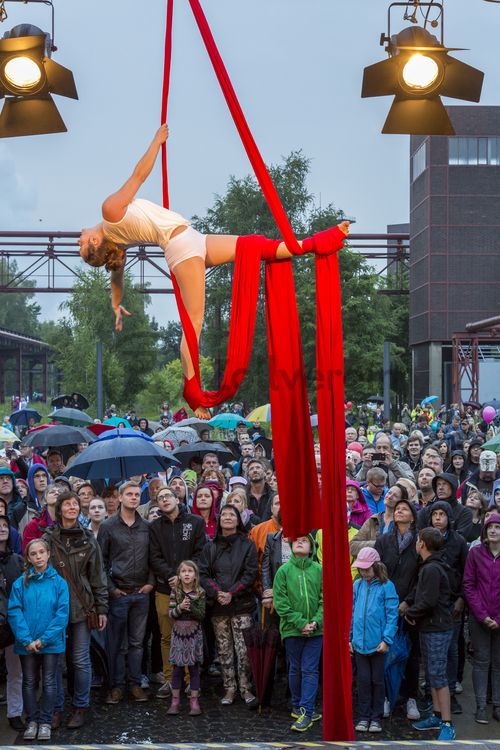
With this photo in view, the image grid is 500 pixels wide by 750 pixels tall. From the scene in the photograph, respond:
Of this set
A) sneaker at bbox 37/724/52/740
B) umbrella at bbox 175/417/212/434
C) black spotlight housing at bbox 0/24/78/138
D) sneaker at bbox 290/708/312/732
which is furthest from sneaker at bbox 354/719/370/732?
umbrella at bbox 175/417/212/434

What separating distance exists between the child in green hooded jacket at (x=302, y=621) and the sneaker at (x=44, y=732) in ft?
5.26

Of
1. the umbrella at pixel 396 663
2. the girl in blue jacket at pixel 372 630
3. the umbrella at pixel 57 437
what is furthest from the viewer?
the umbrella at pixel 57 437

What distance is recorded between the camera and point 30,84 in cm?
461

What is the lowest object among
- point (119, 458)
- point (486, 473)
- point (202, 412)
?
point (486, 473)

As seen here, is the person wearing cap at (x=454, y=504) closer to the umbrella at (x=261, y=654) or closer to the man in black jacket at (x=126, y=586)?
the umbrella at (x=261, y=654)

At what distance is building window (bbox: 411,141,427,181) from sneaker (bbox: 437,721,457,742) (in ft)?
121

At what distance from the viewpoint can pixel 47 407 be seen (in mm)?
35750

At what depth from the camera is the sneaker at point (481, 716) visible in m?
6.58

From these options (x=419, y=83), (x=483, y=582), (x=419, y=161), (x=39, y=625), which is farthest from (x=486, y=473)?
(x=419, y=161)

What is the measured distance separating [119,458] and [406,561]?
292 centimetres

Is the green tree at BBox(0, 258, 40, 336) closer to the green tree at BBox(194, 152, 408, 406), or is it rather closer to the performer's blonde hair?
the green tree at BBox(194, 152, 408, 406)

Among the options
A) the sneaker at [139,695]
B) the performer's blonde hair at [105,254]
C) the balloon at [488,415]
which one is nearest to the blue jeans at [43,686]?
the sneaker at [139,695]

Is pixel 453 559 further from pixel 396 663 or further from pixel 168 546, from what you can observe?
pixel 168 546

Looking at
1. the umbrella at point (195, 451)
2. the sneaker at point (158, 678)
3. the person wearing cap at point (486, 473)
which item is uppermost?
the umbrella at point (195, 451)
